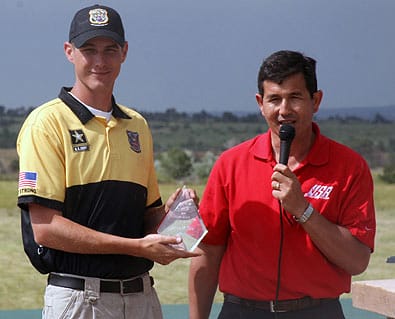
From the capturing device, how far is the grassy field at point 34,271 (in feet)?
21.8

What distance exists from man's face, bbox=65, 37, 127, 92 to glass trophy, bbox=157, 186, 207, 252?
1.32ft

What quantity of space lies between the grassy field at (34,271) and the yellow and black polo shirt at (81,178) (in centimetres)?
373

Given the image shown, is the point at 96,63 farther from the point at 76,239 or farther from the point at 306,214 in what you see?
the point at 306,214

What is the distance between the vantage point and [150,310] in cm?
266

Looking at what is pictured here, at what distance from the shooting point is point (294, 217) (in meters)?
2.40

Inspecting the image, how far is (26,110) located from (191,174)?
1.52 meters

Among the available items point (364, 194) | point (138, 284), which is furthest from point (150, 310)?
point (364, 194)

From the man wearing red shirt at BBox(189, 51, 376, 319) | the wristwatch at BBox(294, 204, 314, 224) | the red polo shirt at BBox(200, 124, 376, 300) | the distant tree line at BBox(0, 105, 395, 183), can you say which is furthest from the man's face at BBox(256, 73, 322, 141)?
the distant tree line at BBox(0, 105, 395, 183)

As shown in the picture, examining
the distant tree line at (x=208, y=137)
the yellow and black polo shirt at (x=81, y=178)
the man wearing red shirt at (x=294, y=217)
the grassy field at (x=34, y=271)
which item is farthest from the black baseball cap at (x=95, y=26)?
the distant tree line at (x=208, y=137)

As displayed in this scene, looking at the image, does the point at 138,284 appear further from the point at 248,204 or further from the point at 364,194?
the point at 364,194

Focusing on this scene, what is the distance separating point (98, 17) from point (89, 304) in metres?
0.84

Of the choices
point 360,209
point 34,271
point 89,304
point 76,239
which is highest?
point 360,209

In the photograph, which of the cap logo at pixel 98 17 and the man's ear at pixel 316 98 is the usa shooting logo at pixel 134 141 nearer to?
the cap logo at pixel 98 17

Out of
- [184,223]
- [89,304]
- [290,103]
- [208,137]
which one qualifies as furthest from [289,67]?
[208,137]
